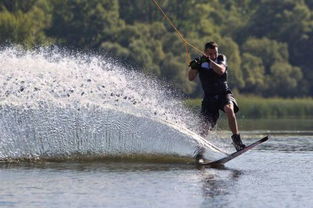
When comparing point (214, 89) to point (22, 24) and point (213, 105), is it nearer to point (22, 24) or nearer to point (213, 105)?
point (213, 105)

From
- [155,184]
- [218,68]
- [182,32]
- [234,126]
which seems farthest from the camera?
[182,32]

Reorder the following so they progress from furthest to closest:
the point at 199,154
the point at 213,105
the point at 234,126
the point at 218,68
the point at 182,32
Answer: the point at 182,32 → the point at 213,105 → the point at 199,154 → the point at 234,126 → the point at 218,68

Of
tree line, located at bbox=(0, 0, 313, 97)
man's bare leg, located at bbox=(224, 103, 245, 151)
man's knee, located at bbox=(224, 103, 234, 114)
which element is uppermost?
tree line, located at bbox=(0, 0, 313, 97)

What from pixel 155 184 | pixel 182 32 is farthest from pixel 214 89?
pixel 182 32

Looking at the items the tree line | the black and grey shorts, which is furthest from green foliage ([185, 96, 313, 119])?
the black and grey shorts

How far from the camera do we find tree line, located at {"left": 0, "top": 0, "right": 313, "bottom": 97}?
5706 cm

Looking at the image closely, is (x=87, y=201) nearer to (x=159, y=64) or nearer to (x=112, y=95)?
(x=112, y=95)

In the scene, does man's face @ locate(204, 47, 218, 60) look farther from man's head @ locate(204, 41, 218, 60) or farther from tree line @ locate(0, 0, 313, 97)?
tree line @ locate(0, 0, 313, 97)

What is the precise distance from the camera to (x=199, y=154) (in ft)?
47.3

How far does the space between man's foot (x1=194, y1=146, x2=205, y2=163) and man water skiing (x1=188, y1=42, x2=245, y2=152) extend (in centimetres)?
34

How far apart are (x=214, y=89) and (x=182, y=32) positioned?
52.8 metres

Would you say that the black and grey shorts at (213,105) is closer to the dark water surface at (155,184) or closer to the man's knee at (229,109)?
the man's knee at (229,109)

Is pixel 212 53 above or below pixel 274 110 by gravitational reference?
below

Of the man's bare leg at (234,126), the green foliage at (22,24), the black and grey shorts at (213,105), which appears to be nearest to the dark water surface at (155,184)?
the man's bare leg at (234,126)
